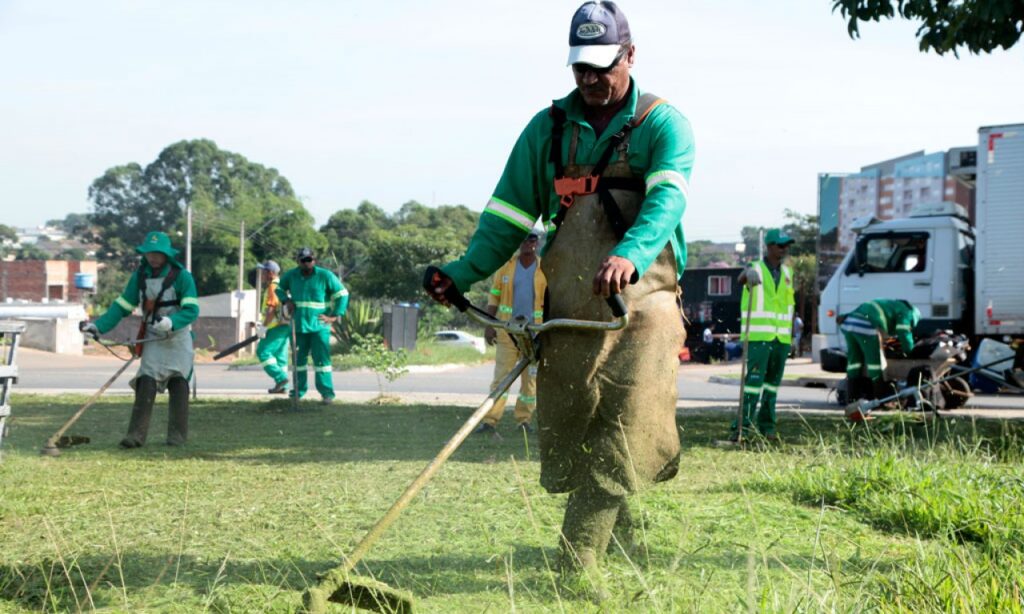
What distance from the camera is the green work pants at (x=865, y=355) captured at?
41.9 ft

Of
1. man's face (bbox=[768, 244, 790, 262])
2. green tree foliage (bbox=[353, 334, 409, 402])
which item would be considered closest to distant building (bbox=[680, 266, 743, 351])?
green tree foliage (bbox=[353, 334, 409, 402])

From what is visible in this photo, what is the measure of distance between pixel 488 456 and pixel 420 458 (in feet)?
1.63

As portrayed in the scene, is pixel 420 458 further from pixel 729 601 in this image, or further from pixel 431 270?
pixel 729 601

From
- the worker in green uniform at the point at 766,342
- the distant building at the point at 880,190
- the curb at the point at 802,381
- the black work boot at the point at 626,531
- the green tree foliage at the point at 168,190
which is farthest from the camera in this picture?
the green tree foliage at the point at 168,190

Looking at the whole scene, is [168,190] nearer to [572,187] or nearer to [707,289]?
[707,289]

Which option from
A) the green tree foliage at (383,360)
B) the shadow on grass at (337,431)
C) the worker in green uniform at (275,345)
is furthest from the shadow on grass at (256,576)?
the green tree foliage at (383,360)

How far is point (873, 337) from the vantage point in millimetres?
12773

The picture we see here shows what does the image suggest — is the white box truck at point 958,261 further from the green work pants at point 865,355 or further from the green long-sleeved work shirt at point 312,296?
the green long-sleeved work shirt at point 312,296

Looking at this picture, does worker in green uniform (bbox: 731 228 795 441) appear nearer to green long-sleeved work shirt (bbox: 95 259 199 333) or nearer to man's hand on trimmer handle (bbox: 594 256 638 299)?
green long-sleeved work shirt (bbox: 95 259 199 333)

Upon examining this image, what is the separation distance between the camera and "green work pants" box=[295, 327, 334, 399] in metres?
13.5

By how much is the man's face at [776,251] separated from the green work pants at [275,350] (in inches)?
239

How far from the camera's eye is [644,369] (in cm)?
441

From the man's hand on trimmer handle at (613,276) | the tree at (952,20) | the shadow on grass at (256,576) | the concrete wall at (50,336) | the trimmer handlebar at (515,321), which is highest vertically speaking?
the tree at (952,20)

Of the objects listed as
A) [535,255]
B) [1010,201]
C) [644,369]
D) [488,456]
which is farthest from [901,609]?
[1010,201]
